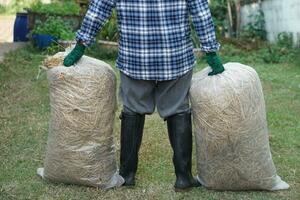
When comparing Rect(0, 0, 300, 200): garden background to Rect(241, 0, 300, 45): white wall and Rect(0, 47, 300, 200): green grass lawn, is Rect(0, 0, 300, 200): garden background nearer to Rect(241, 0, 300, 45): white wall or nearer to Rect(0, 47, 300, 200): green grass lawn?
Rect(0, 47, 300, 200): green grass lawn

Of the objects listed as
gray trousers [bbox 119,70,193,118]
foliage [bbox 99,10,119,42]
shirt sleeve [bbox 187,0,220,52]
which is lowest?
foliage [bbox 99,10,119,42]

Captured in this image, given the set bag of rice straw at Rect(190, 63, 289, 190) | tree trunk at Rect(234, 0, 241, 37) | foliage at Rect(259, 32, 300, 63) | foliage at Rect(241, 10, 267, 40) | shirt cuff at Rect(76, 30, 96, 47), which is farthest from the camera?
tree trunk at Rect(234, 0, 241, 37)

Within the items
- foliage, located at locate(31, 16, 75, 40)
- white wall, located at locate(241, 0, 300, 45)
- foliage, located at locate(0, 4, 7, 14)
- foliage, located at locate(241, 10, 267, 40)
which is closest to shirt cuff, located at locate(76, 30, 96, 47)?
foliage, located at locate(31, 16, 75, 40)

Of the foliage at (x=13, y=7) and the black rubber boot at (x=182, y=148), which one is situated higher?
the black rubber boot at (x=182, y=148)

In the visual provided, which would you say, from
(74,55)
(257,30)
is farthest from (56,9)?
(74,55)

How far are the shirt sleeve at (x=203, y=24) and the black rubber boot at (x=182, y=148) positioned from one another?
0.46m

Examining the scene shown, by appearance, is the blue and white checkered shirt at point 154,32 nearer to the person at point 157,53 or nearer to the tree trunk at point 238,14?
the person at point 157,53

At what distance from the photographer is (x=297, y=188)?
3488mm

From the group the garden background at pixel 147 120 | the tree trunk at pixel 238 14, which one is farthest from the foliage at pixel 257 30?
the tree trunk at pixel 238 14

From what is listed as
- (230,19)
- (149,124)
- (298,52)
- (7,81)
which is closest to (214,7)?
(230,19)

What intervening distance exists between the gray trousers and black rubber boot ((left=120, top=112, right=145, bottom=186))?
0.07 meters

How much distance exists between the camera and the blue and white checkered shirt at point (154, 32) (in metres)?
3.16

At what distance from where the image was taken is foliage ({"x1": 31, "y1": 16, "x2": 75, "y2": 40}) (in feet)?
31.1

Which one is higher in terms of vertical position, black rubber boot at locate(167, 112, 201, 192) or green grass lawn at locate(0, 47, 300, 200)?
black rubber boot at locate(167, 112, 201, 192)
